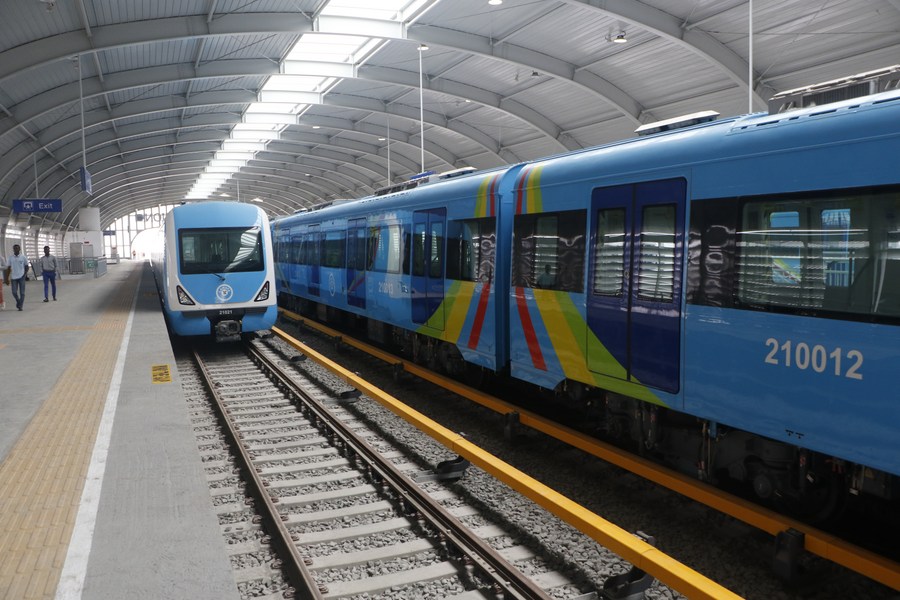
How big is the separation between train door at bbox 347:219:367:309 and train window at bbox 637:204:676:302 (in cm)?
822

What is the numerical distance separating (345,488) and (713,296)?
3.71 metres

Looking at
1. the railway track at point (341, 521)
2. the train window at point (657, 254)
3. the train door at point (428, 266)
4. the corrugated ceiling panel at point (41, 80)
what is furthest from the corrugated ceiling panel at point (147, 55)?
the train window at point (657, 254)

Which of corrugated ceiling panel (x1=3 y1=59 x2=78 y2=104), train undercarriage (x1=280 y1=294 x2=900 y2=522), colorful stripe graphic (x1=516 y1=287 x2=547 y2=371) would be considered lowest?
train undercarriage (x1=280 y1=294 x2=900 y2=522)

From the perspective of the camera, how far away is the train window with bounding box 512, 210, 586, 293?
700cm

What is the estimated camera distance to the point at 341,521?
589 cm

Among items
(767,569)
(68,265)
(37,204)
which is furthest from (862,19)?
(68,265)

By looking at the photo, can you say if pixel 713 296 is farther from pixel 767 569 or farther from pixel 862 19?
pixel 862 19

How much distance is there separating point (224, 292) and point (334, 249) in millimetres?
3069

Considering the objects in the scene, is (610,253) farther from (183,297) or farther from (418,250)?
(183,297)

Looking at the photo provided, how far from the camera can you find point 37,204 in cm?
3139

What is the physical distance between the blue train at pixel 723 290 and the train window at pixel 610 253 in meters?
0.02

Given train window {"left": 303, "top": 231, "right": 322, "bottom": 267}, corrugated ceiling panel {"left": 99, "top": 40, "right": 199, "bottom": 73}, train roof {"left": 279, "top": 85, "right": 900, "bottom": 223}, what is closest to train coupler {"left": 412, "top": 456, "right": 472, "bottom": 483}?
train roof {"left": 279, "top": 85, "right": 900, "bottom": 223}

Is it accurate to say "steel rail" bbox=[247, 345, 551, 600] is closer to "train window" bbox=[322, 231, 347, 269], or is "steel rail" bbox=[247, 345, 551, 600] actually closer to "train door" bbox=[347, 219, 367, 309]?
"train door" bbox=[347, 219, 367, 309]

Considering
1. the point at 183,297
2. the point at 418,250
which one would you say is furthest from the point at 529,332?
the point at 183,297
